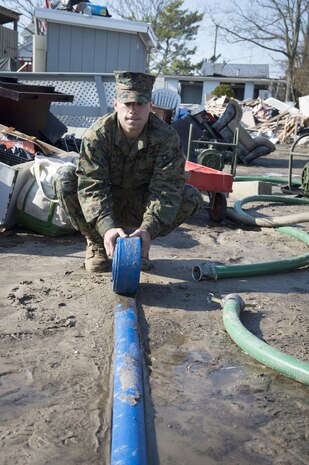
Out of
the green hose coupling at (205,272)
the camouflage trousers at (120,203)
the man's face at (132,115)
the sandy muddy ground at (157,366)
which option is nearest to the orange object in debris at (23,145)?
the sandy muddy ground at (157,366)

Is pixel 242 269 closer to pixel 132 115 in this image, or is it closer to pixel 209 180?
pixel 132 115

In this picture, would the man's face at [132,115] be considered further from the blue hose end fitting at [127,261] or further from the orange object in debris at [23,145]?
the orange object in debris at [23,145]

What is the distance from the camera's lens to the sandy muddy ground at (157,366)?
184 centimetres

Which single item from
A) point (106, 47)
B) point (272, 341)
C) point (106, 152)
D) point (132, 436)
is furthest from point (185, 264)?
point (106, 47)

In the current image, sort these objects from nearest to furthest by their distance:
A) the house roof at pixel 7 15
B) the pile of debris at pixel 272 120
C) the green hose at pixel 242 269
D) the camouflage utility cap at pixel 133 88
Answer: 1. the camouflage utility cap at pixel 133 88
2. the green hose at pixel 242 269
3. the house roof at pixel 7 15
4. the pile of debris at pixel 272 120

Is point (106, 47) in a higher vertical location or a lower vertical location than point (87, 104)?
higher

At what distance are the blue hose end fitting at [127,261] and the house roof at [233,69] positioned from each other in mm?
49657

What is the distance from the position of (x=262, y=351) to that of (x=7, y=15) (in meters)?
18.0

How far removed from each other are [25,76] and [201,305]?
646cm

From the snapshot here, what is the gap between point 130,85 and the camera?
127 inches

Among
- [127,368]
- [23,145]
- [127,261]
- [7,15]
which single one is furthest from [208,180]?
[7,15]

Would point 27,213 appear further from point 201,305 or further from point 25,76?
point 25,76

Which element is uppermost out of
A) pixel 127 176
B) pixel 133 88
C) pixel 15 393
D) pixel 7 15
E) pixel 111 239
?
pixel 7 15

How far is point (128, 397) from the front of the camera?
2.00 m
